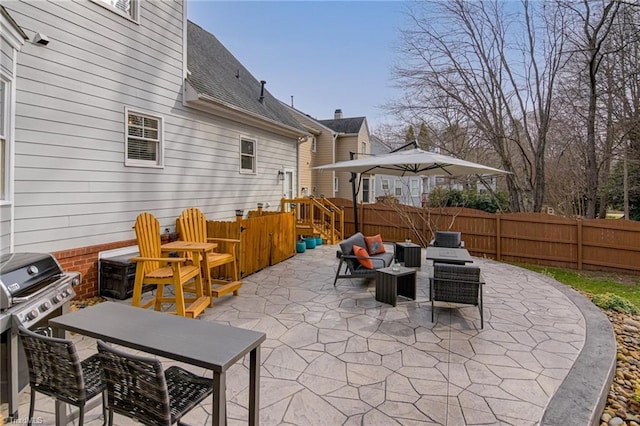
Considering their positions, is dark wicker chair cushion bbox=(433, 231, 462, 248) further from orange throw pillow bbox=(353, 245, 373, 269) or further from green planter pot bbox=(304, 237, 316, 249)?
green planter pot bbox=(304, 237, 316, 249)

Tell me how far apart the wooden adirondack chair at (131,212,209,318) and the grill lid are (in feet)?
4.68

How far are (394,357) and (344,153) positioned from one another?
18533 mm

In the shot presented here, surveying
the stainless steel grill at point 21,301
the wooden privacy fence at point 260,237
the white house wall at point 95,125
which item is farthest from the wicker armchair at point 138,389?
the wooden privacy fence at point 260,237

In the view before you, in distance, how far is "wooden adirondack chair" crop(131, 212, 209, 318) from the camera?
170 inches

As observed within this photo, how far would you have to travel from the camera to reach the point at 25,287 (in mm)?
2490

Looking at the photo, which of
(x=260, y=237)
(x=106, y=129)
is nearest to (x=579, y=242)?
(x=260, y=237)

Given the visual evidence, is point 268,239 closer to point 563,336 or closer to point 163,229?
point 163,229

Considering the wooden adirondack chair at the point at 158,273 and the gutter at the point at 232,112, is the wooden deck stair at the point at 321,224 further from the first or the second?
the wooden adirondack chair at the point at 158,273

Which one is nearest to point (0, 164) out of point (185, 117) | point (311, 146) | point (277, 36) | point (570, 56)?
point (185, 117)

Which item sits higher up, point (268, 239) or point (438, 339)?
point (268, 239)

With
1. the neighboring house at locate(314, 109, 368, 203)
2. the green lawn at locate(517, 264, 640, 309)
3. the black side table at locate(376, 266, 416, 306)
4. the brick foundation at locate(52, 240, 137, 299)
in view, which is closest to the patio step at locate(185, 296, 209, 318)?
the brick foundation at locate(52, 240, 137, 299)

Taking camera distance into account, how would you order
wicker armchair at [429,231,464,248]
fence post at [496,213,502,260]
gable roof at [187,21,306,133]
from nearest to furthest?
wicker armchair at [429,231,464,248] → gable roof at [187,21,306,133] → fence post at [496,213,502,260]

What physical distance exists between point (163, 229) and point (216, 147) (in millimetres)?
2533

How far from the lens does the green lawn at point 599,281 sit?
22.1 ft
